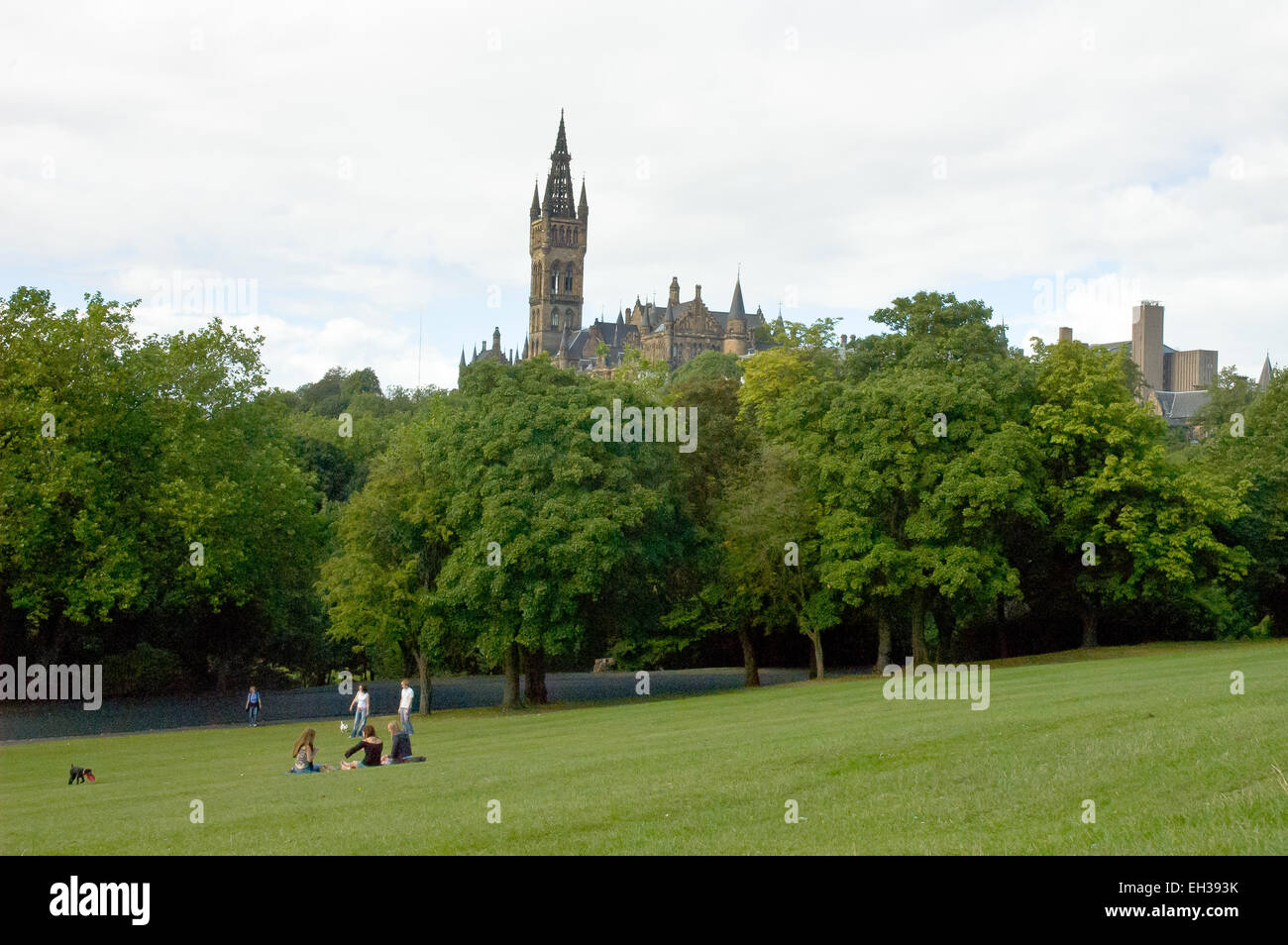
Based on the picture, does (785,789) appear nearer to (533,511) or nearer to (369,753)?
(369,753)

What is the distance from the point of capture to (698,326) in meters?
198

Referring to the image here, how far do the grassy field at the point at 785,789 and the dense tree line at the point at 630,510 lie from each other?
13716mm

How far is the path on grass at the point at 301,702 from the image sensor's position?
4256 cm

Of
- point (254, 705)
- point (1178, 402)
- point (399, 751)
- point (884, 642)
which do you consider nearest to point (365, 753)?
point (399, 751)

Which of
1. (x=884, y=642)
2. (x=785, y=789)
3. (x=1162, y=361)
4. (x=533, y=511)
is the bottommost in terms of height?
(x=884, y=642)

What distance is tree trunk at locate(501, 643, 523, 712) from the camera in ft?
149

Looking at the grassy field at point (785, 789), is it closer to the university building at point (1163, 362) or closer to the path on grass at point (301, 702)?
the path on grass at point (301, 702)

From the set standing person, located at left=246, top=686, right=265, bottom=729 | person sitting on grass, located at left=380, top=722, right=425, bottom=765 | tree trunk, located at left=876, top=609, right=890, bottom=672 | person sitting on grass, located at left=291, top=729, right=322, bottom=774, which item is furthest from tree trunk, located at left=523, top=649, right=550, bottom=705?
person sitting on grass, located at left=291, top=729, right=322, bottom=774

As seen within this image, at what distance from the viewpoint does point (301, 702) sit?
53.8m

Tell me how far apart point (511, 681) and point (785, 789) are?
99.5 ft


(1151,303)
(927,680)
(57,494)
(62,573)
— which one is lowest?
(927,680)
